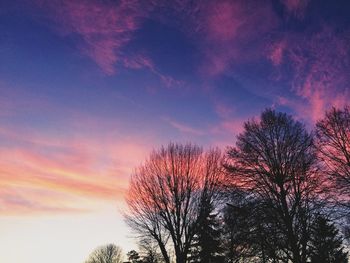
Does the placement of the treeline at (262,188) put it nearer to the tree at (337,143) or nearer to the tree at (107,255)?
the tree at (337,143)

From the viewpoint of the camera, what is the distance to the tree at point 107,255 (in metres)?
107

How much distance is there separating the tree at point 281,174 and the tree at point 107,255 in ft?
314

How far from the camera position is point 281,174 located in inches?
812

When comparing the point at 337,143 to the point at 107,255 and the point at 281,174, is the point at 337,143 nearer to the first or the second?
the point at 281,174

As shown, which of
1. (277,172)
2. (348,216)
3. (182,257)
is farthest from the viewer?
(182,257)

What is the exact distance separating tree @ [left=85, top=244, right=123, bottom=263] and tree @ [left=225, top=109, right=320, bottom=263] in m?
95.7

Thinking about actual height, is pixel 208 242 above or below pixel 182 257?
above

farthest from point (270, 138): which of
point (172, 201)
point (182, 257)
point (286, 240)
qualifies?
point (182, 257)

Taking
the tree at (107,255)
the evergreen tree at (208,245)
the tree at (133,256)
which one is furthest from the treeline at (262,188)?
the tree at (107,255)

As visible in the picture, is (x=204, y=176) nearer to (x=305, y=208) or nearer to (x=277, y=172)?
(x=277, y=172)

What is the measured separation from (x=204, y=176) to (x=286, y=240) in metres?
7.23

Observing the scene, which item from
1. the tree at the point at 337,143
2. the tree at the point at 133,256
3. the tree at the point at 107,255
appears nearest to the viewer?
the tree at the point at 337,143

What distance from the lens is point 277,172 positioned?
20.8m

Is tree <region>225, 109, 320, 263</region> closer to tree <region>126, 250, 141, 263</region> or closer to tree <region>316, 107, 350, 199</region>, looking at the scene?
tree <region>316, 107, 350, 199</region>
